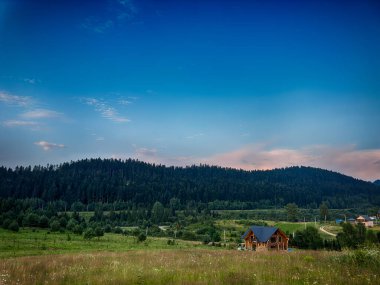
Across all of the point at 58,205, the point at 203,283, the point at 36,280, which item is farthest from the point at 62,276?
the point at 58,205

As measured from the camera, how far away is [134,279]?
9.88 meters

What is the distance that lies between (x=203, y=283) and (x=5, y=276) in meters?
6.97

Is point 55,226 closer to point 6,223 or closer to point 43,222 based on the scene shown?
point 43,222

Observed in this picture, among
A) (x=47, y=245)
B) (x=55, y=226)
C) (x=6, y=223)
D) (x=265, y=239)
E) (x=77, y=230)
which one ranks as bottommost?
(x=265, y=239)

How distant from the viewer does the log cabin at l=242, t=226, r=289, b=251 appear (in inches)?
2511

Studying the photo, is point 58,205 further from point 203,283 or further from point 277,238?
point 203,283

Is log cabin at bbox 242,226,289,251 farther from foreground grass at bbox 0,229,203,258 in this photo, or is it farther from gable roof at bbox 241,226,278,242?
foreground grass at bbox 0,229,203,258

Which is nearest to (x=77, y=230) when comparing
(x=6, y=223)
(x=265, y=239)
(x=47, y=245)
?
(x=6, y=223)

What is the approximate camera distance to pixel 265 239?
63.9 m

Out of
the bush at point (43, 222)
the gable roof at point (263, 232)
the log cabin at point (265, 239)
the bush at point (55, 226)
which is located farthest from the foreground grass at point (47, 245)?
the gable roof at point (263, 232)

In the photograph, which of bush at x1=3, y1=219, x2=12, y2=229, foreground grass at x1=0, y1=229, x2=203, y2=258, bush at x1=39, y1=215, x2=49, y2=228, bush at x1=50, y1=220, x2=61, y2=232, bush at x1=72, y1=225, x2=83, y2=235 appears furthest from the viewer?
bush at x1=39, y1=215, x2=49, y2=228

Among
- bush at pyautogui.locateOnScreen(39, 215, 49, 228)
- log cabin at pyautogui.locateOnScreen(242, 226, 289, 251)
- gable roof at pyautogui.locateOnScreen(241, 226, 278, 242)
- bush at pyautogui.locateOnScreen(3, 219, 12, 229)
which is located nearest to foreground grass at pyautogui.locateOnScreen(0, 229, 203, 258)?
bush at pyautogui.locateOnScreen(3, 219, 12, 229)

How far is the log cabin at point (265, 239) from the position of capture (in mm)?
63772

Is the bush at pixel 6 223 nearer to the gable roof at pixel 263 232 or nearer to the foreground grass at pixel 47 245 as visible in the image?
the foreground grass at pixel 47 245
